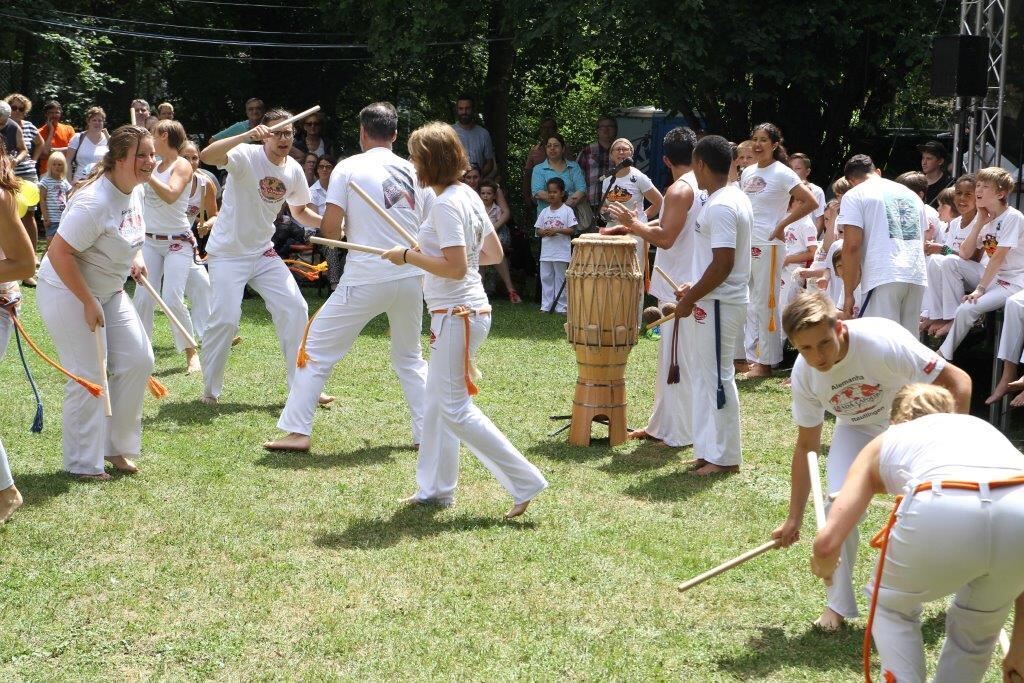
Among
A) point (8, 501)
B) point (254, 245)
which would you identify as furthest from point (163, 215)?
point (8, 501)

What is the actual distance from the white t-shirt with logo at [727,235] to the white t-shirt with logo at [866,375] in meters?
2.54

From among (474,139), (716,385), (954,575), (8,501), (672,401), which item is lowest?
(8,501)

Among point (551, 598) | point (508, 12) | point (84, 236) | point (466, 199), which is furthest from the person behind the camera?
point (508, 12)

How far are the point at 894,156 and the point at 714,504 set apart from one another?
441 inches

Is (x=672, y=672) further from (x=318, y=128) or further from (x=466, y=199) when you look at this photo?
(x=318, y=128)

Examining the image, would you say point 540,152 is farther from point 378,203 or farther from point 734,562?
point 734,562

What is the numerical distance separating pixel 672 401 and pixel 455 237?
8.33ft

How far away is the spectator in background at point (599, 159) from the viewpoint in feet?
48.4

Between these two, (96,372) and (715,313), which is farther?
(715,313)

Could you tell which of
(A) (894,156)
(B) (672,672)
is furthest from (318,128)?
(B) (672,672)

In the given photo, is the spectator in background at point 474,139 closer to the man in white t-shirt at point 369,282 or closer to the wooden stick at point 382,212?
the man in white t-shirt at point 369,282

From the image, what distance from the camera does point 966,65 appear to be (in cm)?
966

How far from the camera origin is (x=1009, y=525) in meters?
3.23

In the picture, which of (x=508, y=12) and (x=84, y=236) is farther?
(x=508, y=12)
